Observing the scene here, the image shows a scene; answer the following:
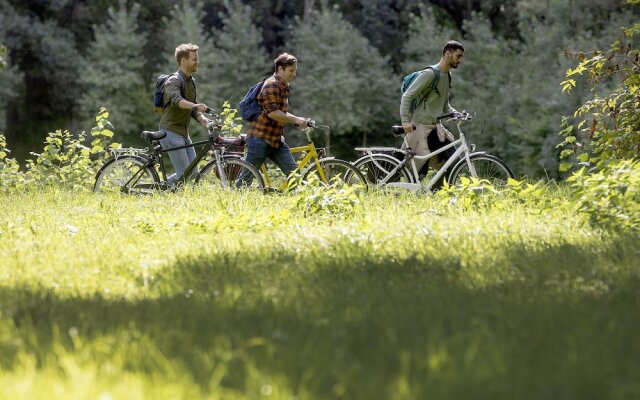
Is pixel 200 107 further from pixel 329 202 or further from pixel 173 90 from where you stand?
pixel 329 202

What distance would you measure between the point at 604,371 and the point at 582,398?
0.33 meters

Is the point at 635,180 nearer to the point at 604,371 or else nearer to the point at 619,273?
the point at 619,273

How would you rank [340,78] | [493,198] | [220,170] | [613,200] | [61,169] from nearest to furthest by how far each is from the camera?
[613,200]
[493,198]
[220,170]
[61,169]
[340,78]

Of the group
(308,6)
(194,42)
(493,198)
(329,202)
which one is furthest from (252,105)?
(308,6)

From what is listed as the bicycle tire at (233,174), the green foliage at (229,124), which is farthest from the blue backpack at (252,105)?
the green foliage at (229,124)

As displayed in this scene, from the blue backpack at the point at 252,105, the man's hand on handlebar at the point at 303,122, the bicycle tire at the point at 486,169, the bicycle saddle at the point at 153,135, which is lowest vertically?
the bicycle tire at the point at 486,169

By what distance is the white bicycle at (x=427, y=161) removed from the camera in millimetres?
11391

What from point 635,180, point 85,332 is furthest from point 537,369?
point 635,180

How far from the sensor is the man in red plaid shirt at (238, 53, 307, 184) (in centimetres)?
1143

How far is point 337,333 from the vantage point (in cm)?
444

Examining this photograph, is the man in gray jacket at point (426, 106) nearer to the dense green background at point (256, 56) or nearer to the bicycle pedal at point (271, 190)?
the bicycle pedal at point (271, 190)

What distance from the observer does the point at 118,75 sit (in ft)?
173

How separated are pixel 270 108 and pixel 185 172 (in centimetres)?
131

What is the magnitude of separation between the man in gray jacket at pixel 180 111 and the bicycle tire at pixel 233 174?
0.39 metres
